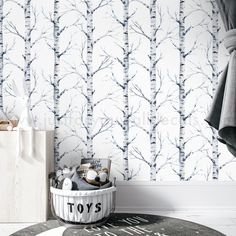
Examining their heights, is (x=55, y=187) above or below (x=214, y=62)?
below

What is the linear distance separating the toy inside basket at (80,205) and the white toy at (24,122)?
0.23 m

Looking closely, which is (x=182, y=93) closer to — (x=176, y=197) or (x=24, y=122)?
(x=176, y=197)

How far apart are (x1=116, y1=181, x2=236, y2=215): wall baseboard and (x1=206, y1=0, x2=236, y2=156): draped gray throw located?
0.36 metres

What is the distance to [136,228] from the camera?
1.42m

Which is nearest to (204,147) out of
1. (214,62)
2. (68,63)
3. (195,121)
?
(195,121)

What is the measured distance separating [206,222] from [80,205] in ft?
1.94

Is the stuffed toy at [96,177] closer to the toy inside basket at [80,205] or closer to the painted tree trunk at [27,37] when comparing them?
the toy inside basket at [80,205]

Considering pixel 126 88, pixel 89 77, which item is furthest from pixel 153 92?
pixel 89 77

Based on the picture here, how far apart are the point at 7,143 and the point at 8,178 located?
0.52 feet

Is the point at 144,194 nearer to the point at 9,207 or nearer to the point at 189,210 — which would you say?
the point at 189,210

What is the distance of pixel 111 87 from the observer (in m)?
1.78

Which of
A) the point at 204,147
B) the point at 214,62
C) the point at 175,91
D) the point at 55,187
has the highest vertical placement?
the point at 214,62

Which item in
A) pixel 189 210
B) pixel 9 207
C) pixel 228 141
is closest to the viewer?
pixel 228 141

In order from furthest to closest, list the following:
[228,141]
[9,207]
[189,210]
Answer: [189,210]
[9,207]
[228,141]
